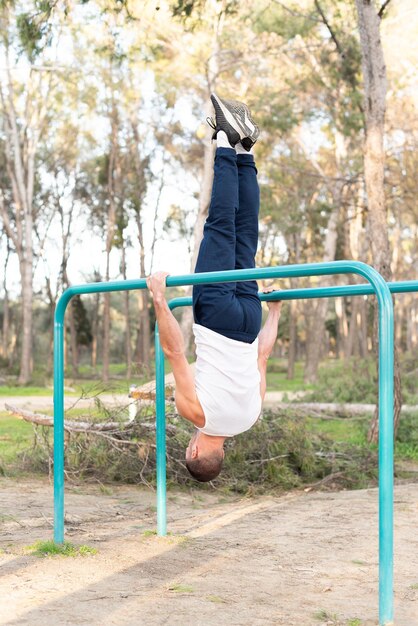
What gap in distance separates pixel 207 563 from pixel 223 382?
96 cm

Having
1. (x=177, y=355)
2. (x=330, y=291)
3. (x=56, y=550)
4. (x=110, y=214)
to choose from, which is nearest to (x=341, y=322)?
(x=110, y=214)

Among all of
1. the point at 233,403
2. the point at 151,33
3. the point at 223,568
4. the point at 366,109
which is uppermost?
the point at 151,33

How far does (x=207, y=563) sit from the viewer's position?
3734mm

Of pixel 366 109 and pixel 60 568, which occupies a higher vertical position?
pixel 366 109

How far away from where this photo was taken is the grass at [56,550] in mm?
3768

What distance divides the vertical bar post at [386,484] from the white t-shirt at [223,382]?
2.49 ft

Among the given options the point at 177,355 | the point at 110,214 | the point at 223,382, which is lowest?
the point at 223,382

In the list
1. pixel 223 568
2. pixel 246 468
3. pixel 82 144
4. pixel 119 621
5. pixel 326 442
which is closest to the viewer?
pixel 119 621

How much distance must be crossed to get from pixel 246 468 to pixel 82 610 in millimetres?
3110

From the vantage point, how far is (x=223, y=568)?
144 inches

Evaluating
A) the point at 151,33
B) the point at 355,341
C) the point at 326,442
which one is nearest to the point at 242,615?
the point at 326,442

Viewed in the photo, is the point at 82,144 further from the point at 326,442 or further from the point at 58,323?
the point at 58,323

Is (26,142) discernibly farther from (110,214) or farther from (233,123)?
(233,123)

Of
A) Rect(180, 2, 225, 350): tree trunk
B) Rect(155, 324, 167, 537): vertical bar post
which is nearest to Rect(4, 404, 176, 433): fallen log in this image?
Rect(155, 324, 167, 537): vertical bar post
